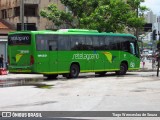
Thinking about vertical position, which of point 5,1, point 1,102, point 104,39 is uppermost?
point 5,1

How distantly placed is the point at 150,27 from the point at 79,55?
2021 centimetres

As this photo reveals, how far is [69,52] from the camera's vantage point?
29219 millimetres

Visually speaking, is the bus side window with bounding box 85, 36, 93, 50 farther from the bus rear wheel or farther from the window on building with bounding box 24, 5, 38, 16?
the window on building with bounding box 24, 5, 38, 16

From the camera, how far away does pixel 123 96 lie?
1697 cm

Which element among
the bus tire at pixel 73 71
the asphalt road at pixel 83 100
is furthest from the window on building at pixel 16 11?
the asphalt road at pixel 83 100

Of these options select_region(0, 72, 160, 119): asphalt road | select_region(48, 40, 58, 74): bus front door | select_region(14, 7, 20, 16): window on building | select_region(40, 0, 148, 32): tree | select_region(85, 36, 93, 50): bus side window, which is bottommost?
select_region(0, 72, 160, 119): asphalt road

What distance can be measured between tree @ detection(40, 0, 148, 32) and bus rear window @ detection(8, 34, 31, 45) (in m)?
14.0

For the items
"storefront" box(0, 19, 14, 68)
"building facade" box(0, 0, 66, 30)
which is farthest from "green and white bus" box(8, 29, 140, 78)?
"building facade" box(0, 0, 66, 30)

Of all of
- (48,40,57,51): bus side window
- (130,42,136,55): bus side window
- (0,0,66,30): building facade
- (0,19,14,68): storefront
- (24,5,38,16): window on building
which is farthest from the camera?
(24,5,38,16): window on building

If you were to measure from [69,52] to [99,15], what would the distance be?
533 inches

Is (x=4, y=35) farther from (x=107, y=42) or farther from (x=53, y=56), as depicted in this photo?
(x=53, y=56)

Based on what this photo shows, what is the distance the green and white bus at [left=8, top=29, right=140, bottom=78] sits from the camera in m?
27.4

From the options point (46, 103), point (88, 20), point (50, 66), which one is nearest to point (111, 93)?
→ point (46, 103)

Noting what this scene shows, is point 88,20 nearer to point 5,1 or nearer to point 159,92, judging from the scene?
point 5,1
